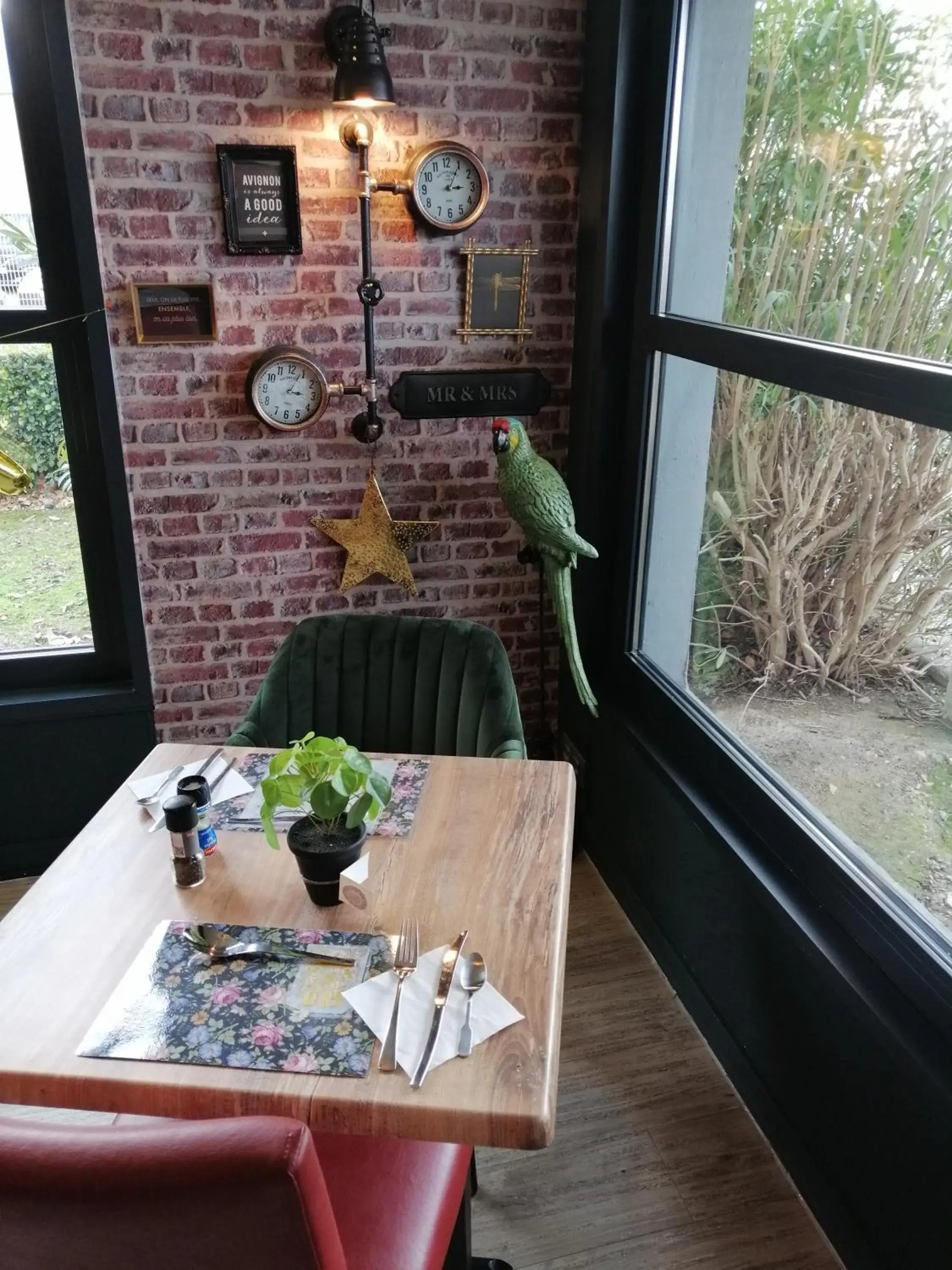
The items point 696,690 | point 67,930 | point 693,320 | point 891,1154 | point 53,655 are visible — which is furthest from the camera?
point 53,655

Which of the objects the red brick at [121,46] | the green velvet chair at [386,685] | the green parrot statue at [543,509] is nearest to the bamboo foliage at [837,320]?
the green parrot statue at [543,509]

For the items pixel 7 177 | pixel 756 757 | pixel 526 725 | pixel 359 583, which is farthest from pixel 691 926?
pixel 7 177

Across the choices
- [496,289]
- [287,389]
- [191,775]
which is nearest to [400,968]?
[191,775]

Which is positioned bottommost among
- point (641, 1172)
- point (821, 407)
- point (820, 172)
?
point (641, 1172)

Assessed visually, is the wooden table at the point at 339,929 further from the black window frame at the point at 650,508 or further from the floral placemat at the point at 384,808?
the black window frame at the point at 650,508

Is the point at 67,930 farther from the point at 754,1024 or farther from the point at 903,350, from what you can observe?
the point at 903,350

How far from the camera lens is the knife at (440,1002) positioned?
1213 millimetres

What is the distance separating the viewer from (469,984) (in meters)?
1.35

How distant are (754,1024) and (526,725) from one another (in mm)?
1327

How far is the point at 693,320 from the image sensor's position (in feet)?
7.55

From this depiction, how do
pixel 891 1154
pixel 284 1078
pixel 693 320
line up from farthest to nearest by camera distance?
pixel 693 320 < pixel 891 1154 < pixel 284 1078

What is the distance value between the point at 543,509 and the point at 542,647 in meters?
0.55

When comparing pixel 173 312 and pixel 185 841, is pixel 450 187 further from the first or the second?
pixel 185 841

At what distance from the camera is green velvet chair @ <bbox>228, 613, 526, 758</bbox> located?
2299 mm
